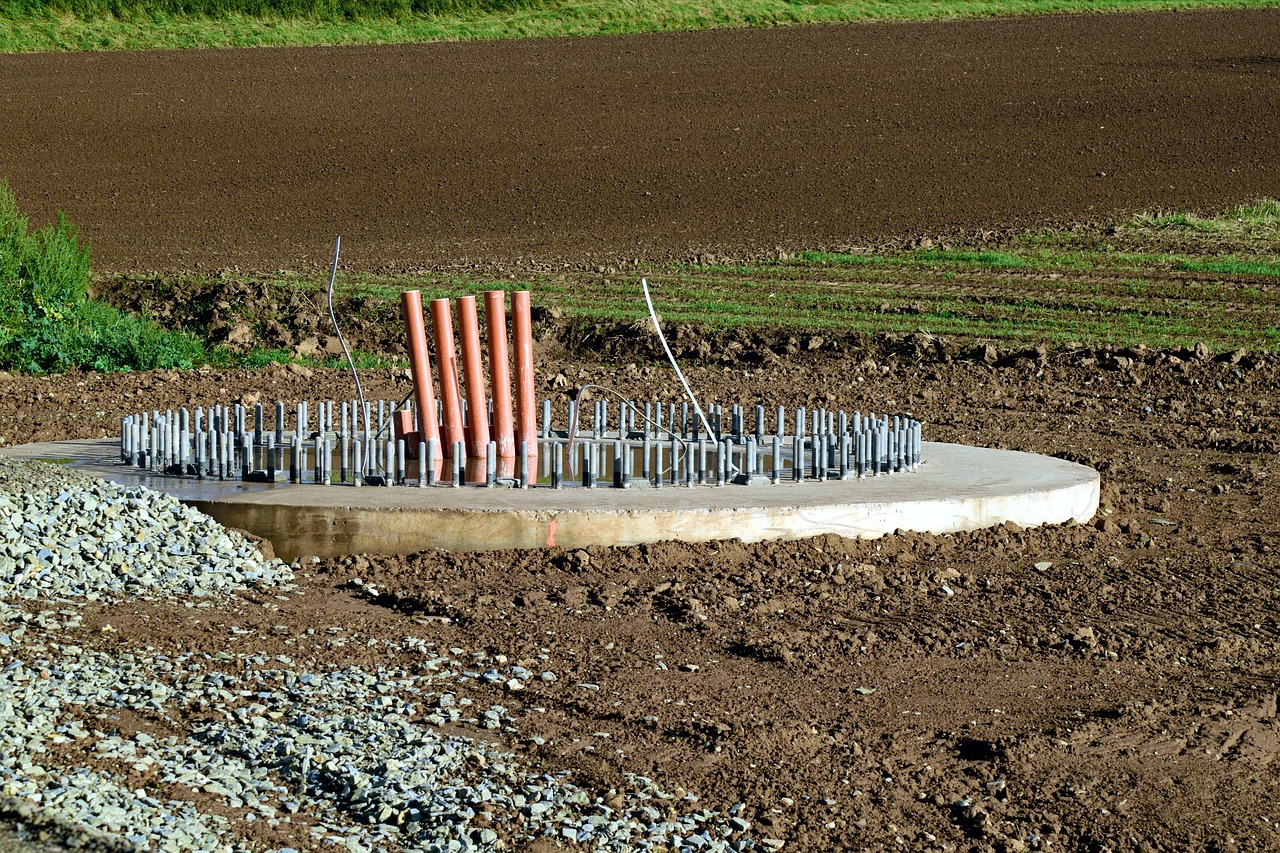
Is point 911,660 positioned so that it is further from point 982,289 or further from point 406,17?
point 406,17

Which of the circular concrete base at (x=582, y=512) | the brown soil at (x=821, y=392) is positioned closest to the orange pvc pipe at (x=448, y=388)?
the circular concrete base at (x=582, y=512)

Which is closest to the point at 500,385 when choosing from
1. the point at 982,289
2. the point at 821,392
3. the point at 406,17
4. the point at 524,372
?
the point at 524,372

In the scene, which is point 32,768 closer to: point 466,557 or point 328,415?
point 466,557

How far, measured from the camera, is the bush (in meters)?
15.4

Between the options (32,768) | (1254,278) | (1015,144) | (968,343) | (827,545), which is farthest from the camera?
(1015,144)

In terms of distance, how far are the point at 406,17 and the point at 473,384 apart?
1277 inches

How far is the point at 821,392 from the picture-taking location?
14.0 meters

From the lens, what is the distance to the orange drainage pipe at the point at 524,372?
358 inches

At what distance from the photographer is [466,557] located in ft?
26.2

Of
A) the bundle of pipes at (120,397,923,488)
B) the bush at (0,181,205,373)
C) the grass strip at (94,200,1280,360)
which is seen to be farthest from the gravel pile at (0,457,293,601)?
the grass strip at (94,200,1280,360)

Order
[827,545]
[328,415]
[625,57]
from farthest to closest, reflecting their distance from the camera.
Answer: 1. [625,57]
2. [328,415]
3. [827,545]

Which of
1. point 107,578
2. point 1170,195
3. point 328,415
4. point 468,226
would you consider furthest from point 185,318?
point 1170,195

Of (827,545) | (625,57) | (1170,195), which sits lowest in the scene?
(827,545)

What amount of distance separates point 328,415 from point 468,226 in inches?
533
